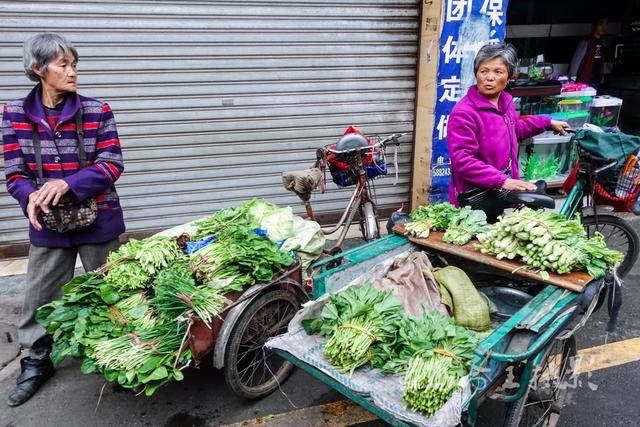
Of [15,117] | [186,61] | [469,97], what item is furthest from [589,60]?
[15,117]

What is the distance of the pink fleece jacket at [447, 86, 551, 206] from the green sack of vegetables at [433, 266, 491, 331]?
0.85m

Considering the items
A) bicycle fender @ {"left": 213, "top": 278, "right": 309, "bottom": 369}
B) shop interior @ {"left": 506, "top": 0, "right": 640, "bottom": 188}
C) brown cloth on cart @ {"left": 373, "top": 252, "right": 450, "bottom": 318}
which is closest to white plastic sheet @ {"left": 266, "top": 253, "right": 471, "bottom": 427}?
brown cloth on cart @ {"left": 373, "top": 252, "right": 450, "bottom": 318}

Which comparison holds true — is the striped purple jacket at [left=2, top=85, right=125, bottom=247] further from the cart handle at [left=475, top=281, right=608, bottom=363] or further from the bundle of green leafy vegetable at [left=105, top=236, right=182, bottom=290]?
the cart handle at [left=475, top=281, right=608, bottom=363]

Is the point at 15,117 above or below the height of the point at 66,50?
below

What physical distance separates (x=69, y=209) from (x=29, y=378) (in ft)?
4.51

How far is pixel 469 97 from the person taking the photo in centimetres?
358

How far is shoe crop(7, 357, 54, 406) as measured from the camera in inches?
129

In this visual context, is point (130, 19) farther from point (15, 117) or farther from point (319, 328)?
point (319, 328)

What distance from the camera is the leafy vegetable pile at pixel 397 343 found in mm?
2123

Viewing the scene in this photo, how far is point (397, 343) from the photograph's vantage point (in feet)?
8.06

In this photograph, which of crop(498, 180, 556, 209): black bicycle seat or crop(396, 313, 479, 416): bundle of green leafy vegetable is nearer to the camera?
crop(396, 313, 479, 416): bundle of green leafy vegetable

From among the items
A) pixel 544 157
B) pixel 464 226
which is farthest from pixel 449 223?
pixel 544 157

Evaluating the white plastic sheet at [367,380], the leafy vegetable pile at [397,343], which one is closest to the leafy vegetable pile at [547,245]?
the leafy vegetable pile at [397,343]

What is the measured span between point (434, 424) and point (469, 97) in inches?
101
